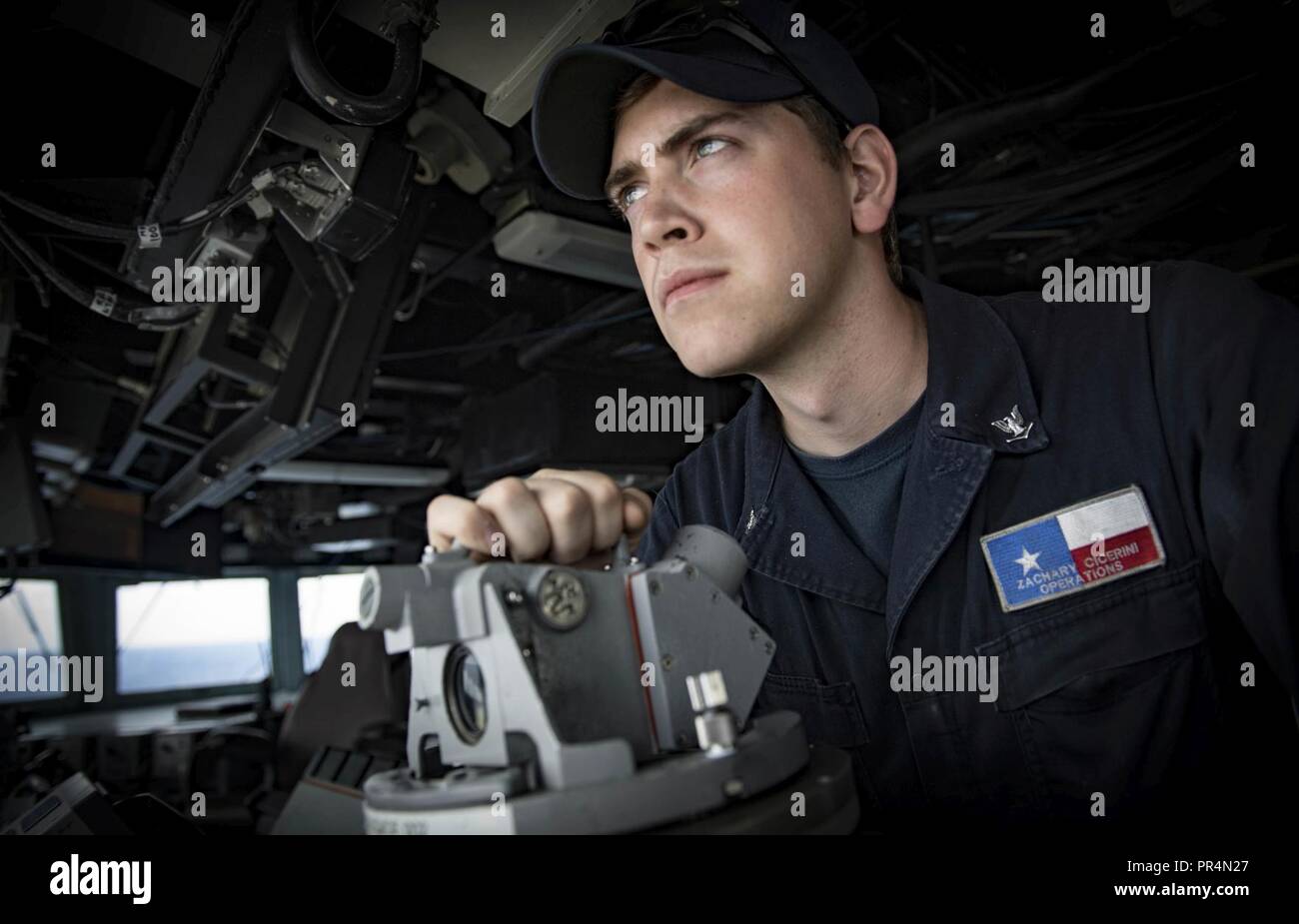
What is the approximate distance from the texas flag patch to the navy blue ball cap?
0.79m

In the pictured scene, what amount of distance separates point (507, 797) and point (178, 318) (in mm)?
1975

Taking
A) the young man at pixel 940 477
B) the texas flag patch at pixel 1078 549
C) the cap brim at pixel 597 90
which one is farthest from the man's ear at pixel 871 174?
the texas flag patch at pixel 1078 549

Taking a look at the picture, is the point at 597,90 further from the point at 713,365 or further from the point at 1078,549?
the point at 1078,549

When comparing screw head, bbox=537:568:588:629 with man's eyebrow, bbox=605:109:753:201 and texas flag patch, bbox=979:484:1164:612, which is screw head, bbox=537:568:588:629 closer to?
texas flag patch, bbox=979:484:1164:612

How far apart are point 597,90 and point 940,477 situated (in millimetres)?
891

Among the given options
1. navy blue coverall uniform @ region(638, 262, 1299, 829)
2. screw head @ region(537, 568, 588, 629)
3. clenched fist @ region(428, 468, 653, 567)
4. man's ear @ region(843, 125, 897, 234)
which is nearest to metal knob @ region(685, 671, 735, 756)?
screw head @ region(537, 568, 588, 629)

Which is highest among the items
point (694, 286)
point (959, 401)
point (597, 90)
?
point (597, 90)

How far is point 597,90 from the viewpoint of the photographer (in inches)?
56.2

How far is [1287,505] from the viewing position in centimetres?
96

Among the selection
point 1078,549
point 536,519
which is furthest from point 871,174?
point 536,519

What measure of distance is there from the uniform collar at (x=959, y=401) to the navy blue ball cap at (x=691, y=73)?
0.39 meters

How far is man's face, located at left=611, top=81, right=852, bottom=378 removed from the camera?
127cm
